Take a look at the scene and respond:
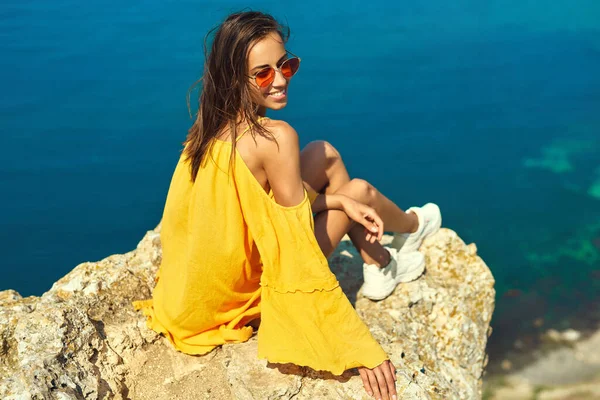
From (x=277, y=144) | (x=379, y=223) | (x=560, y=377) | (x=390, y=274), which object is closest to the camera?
(x=277, y=144)

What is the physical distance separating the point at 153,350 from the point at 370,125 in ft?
18.5

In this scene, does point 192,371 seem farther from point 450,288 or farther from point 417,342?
point 450,288

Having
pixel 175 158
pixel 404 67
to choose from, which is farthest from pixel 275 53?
pixel 404 67

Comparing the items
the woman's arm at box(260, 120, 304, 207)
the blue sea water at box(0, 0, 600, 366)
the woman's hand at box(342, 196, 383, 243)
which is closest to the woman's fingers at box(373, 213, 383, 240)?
the woman's hand at box(342, 196, 383, 243)

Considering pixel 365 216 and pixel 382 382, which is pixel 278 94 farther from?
pixel 382 382

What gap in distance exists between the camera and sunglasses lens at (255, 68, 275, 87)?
8.07 feet

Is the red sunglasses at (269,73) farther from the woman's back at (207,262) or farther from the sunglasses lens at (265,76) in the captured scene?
the woman's back at (207,262)

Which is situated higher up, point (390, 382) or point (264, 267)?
point (264, 267)

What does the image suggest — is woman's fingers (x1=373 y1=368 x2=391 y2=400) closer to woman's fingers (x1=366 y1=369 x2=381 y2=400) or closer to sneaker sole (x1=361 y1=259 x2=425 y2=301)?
woman's fingers (x1=366 y1=369 x2=381 y2=400)

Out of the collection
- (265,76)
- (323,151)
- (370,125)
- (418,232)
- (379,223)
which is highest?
(370,125)

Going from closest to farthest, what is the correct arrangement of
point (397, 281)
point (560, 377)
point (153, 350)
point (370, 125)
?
point (153, 350)
point (397, 281)
point (560, 377)
point (370, 125)

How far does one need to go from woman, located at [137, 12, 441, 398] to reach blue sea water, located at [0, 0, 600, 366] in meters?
2.98

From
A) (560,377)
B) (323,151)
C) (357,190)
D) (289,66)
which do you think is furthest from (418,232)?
(560,377)

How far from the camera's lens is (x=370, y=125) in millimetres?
8055
